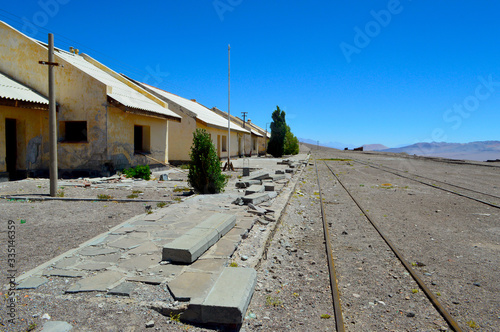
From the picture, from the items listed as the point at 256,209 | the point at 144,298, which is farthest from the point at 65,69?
the point at 144,298

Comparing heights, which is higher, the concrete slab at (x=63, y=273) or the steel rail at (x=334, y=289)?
the concrete slab at (x=63, y=273)

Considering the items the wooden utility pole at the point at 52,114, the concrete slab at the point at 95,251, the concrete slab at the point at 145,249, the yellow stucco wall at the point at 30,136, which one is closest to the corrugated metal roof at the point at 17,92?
the yellow stucco wall at the point at 30,136

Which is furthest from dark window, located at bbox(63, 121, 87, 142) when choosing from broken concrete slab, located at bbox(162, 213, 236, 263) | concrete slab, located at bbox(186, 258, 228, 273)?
concrete slab, located at bbox(186, 258, 228, 273)

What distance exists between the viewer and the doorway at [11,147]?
45.6ft

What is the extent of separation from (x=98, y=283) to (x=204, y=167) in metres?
7.15

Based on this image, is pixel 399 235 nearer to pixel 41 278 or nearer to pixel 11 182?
pixel 41 278

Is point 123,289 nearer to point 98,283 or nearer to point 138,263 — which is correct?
point 98,283

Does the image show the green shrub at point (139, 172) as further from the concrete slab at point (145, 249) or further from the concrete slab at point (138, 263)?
the concrete slab at point (138, 263)

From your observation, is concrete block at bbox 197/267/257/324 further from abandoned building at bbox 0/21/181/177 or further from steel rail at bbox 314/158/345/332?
abandoned building at bbox 0/21/181/177

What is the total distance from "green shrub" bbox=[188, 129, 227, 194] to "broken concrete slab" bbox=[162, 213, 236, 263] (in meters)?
4.67

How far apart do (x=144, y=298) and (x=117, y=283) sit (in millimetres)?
531

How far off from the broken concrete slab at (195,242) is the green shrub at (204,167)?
467cm

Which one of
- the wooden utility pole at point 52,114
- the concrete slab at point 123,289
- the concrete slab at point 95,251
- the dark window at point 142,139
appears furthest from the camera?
the dark window at point 142,139

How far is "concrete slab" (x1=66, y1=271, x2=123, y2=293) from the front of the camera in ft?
12.7
